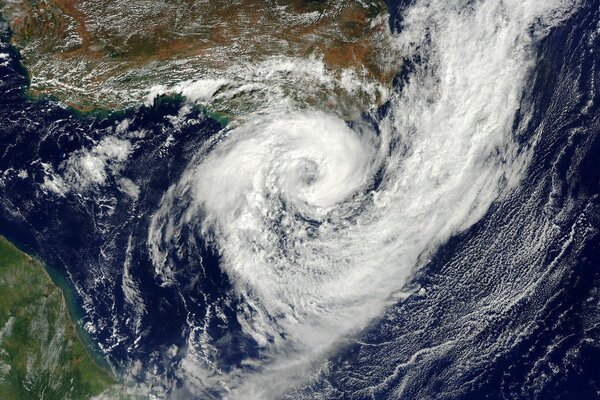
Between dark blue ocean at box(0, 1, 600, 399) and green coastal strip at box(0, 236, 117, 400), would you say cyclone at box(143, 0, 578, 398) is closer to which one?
dark blue ocean at box(0, 1, 600, 399)

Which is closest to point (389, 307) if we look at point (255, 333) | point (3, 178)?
point (255, 333)

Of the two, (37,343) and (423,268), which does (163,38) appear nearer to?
(37,343)

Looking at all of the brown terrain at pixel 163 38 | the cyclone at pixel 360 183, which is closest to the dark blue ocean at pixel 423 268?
the cyclone at pixel 360 183

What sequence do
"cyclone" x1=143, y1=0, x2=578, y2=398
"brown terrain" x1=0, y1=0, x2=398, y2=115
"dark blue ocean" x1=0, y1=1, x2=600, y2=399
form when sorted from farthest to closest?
"brown terrain" x1=0, y1=0, x2=398, y2=115 < "cyclone" x1=143, y1=0, x2=578, y2=398 < "dark blue ocean" x1=0, y1=1, x2=600, y2=399

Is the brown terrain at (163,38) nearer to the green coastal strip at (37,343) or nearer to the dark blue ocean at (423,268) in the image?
the dark blue ocean at (423,268)

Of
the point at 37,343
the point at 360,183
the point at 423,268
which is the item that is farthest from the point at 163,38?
the point at 423,268

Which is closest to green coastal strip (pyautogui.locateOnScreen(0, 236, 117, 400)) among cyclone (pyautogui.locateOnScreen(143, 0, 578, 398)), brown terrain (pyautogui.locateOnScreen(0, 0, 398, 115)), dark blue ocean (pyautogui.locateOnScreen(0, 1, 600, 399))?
dark blue ocean (pyautogui.locateOnScreen(0, 1, 600, 399))
